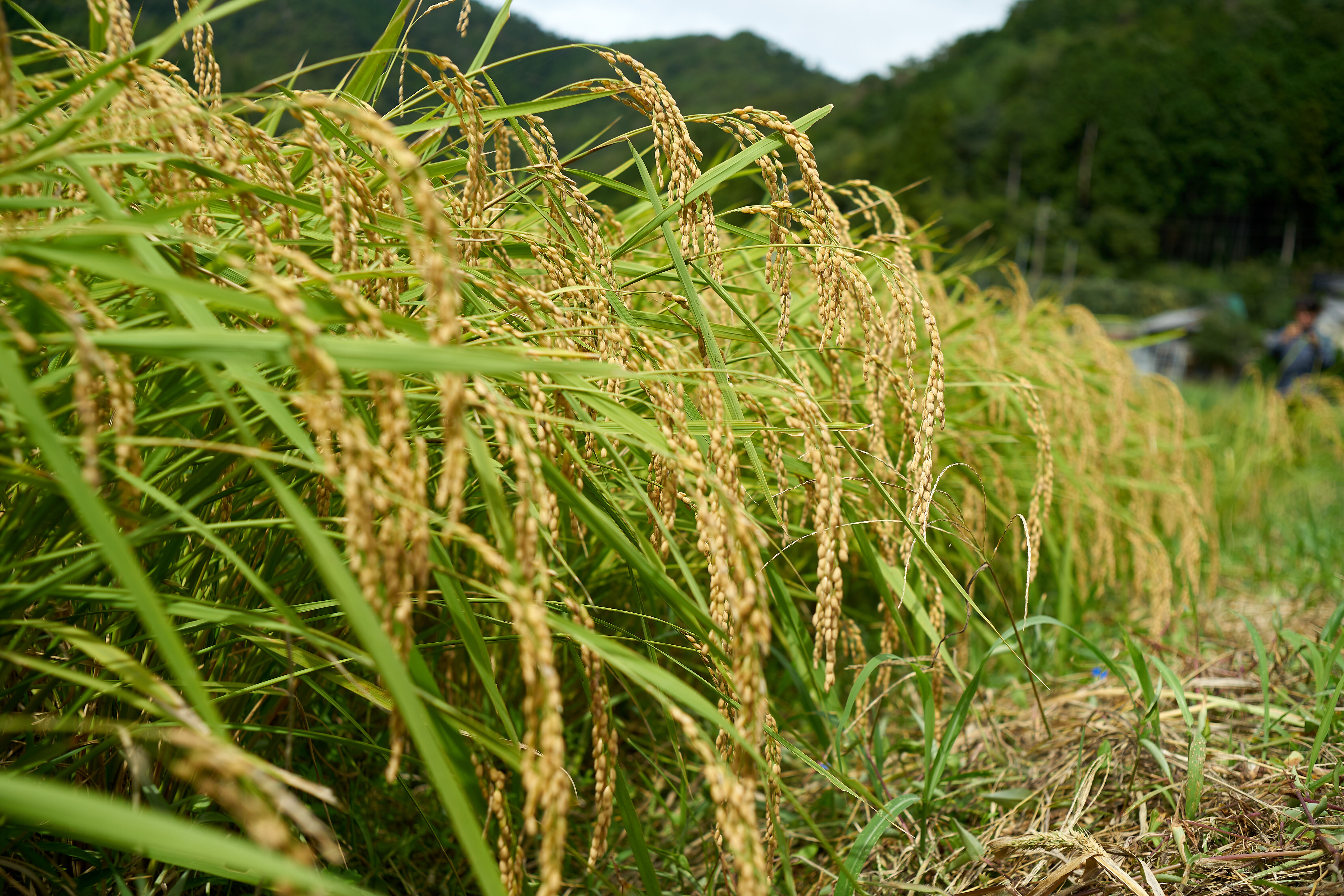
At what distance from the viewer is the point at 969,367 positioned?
161 centimetres

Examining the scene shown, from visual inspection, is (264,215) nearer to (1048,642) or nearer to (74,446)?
(74,446)

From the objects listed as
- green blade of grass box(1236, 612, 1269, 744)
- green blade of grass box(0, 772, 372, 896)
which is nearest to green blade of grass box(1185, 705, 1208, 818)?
green blade of grass box(1236, 612, 1269, 744)

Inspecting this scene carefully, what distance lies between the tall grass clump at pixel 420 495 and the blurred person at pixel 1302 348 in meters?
8.28

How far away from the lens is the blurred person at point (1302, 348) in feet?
25.4

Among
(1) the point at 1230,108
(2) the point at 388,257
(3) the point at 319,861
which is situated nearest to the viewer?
(2) the point at 388,257

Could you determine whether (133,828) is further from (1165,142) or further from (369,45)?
(1165,142)

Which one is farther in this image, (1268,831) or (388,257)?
(1268,831)

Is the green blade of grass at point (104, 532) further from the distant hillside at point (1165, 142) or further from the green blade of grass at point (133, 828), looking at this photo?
the distant hillside at point (1165, 142)

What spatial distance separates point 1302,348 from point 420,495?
9.99 m

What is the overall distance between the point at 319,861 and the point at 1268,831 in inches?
57.1

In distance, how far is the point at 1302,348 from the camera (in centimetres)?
787

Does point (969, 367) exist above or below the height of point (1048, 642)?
above

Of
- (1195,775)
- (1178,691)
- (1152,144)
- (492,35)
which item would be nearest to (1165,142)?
(1152,144)

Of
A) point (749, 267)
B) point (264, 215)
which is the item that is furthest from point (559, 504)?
point (749, 267)
